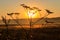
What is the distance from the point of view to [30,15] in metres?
5.80

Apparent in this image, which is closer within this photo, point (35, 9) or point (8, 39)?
point (35, 9)

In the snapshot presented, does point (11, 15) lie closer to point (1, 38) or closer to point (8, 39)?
point (8, 39)

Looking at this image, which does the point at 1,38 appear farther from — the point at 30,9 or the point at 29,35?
the point at 30,9

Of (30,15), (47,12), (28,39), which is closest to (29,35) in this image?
(28,39)

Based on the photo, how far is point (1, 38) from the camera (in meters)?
6.89

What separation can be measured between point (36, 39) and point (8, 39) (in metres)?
3.25

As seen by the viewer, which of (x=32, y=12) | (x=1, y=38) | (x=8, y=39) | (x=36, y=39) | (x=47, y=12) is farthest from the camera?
(x=36, y=39)

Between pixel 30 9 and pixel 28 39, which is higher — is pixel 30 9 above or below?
above

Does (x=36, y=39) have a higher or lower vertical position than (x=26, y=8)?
lower

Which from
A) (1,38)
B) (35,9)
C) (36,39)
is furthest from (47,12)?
(36,39)

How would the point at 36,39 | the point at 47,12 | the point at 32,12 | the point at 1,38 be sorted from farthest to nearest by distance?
the point at 36,39 → the point at 1,38 → the point at 32,12 → the point at 47,12

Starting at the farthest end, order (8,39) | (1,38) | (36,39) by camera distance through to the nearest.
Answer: (36,39), (1,38), (8,39)

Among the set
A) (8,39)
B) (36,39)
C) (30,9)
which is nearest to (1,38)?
(8,39)

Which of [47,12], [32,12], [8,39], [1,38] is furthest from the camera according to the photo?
[1,38]
